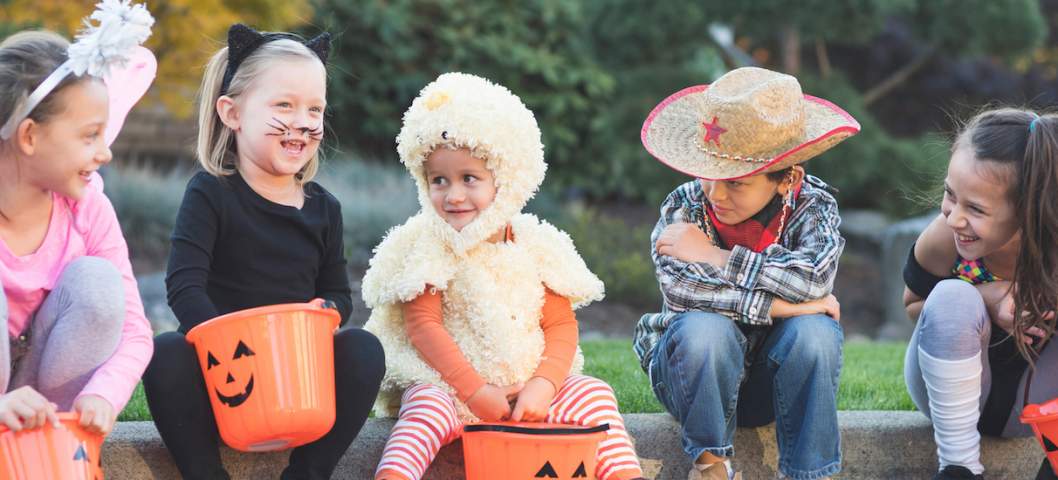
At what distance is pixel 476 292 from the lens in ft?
9.84

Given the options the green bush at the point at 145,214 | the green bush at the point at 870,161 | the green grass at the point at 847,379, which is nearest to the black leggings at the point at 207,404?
the green grass at the point at 847,379

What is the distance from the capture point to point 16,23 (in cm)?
617

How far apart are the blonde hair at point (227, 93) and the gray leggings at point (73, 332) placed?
0.58 metres

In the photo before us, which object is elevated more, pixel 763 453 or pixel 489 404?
pixel 489 404

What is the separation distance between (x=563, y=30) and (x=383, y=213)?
3205 mm

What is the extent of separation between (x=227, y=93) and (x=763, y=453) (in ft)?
5.80

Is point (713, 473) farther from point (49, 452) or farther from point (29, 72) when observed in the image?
point (29, 72)

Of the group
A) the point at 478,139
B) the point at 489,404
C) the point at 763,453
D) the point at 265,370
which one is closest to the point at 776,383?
the point at 763,453

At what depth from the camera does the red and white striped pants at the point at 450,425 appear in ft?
9.14

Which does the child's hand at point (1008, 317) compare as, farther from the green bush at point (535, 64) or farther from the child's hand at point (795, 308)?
the green bush at point (535, 64)

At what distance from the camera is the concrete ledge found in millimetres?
3047

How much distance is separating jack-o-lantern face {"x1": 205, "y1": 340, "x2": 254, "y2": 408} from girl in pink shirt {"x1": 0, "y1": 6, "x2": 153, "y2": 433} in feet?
0.53

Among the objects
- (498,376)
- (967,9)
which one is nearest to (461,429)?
(498,376)

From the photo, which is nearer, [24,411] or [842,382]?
[24,411]
